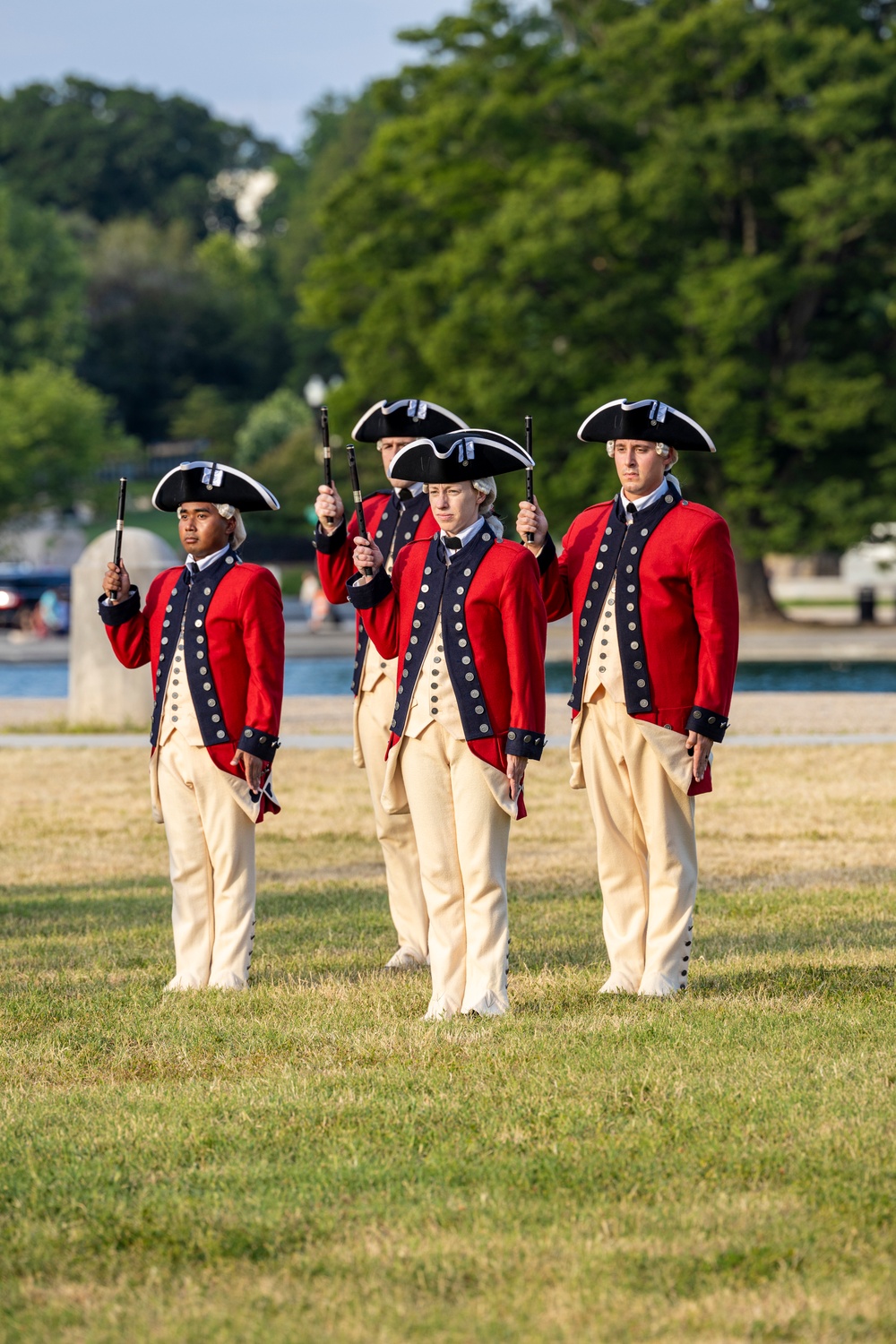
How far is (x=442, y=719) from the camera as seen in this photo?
6230 millimetres

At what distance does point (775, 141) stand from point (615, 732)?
30.4m

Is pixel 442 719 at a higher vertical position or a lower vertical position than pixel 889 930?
higher

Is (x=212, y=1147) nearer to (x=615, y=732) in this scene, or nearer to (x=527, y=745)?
(x=527, y=745)

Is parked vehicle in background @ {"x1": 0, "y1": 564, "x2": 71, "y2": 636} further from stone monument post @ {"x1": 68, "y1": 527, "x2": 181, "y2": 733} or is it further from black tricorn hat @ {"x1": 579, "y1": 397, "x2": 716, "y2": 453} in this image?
black tricorn hat @ {"x1": 579, "y1": 397, "x2": 716, "y2": 453}

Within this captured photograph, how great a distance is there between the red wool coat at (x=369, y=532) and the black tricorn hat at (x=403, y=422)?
0.84ft

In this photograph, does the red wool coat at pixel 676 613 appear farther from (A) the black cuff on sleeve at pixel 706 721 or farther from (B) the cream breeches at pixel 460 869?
(B) the cream breeches at pixel 460 869

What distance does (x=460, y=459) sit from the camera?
6.12 metres

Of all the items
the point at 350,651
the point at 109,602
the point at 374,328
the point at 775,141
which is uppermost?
the point at 775,141

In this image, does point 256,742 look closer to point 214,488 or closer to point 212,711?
point 212,711

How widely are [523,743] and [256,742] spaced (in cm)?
105

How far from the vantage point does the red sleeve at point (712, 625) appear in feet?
Result: 20.7

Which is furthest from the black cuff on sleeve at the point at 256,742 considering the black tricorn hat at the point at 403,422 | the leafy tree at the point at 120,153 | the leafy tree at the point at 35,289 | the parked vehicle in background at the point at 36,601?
the leafy tree at the point at 120,153

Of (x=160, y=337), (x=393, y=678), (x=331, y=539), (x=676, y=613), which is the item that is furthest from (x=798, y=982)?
(x=160, y=337)

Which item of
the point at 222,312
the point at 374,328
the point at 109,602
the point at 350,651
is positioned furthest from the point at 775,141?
the point at 222,312
